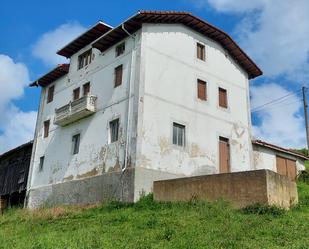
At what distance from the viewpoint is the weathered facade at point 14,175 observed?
27.0 metres

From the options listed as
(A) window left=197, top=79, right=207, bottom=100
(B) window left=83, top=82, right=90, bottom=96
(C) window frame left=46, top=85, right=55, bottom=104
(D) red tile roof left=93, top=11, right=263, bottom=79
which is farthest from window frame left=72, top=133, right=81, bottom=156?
(A) window left=197, top=79, right=207, bottom=100

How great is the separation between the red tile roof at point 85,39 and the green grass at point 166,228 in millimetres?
10437

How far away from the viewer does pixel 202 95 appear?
22.3 meters

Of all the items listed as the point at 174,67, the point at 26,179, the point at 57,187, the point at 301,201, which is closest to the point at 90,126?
the point at 57,187

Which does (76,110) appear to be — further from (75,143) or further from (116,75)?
(116,75)

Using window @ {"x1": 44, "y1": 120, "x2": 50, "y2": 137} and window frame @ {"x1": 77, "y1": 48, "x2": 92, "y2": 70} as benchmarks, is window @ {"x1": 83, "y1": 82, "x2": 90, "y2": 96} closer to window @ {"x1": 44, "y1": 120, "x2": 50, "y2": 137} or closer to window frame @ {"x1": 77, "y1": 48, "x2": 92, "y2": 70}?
window frame @ {"x1": 77, "y1": 48, "x2": 92, "y2": 70}

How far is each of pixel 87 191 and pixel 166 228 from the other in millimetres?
8958

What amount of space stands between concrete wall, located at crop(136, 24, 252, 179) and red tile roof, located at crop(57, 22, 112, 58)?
136 inches

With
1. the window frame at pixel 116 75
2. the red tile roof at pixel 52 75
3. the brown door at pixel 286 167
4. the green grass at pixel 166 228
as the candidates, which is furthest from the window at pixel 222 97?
the red tile roof at pixel 52 75

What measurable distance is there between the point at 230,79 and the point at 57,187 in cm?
1142

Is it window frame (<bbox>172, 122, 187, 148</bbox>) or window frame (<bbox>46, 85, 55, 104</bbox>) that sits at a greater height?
window frame (<bbox>46, 85, 55, 104</bbox>)

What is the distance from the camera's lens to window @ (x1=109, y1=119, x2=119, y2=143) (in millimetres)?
20219

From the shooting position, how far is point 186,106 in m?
21.2

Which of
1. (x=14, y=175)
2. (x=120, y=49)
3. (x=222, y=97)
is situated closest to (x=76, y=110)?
(x=120, y=49)
